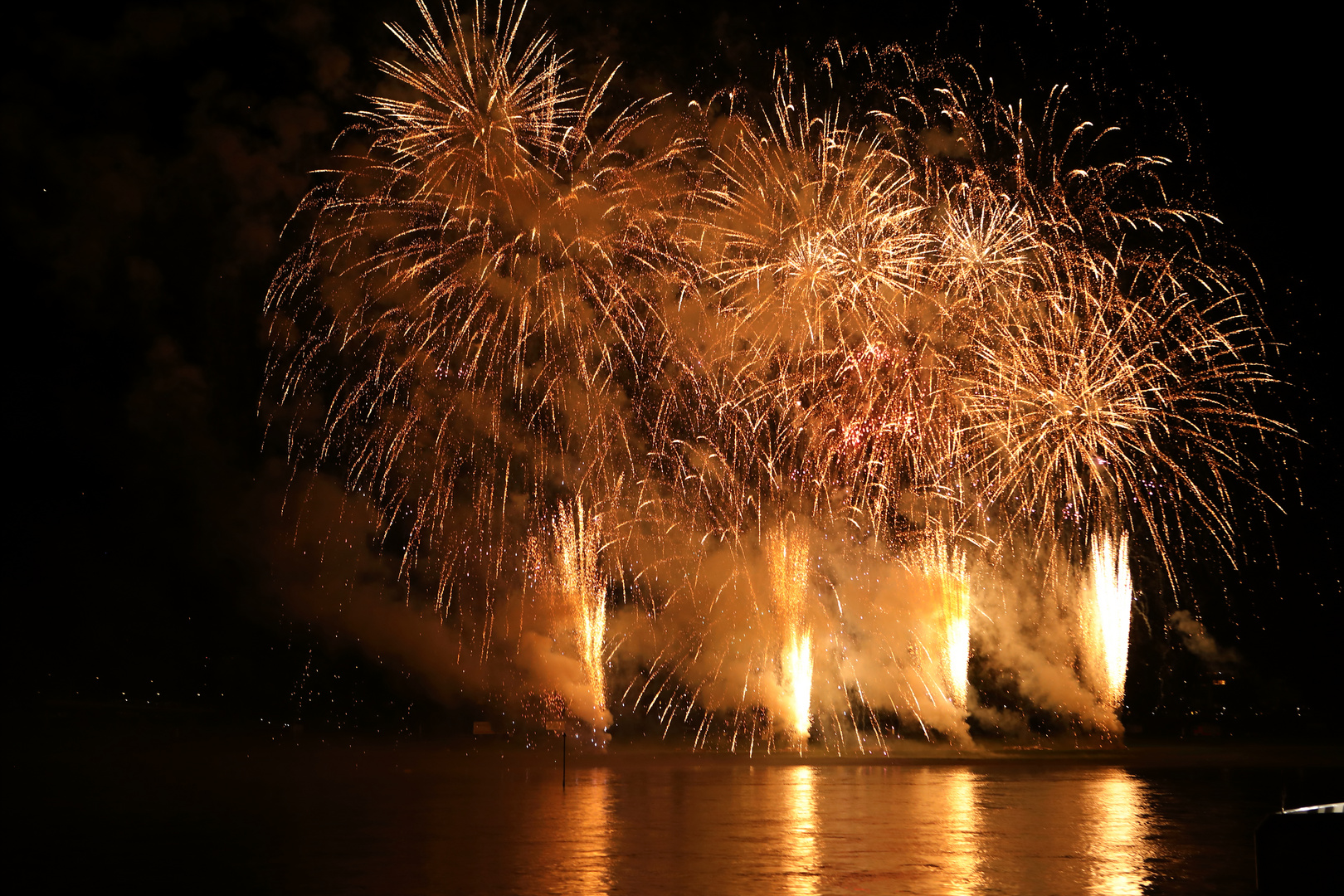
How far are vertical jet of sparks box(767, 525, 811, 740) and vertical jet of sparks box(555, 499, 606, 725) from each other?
462 centimetres

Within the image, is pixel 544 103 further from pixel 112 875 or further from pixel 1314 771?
pixel 1314 771

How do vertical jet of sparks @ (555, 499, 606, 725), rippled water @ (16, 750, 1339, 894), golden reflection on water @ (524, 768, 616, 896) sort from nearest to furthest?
1. golden reflection on water @ (524, 768, 616, 896)
2. rippled water @ (16, 750, 1339, 894)
3. vertical jet of sparks @ (555, 499, 606, 725)

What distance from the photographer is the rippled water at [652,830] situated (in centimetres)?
1173

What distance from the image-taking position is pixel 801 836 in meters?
14.9

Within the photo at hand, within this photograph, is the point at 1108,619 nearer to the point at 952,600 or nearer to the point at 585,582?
the point at 952,600

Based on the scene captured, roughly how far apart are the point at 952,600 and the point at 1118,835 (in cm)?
1457

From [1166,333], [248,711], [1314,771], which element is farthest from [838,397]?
[248,711]

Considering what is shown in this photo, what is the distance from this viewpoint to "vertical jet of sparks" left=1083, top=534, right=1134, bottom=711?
103 feet

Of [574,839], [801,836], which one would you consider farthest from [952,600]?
[574,839]

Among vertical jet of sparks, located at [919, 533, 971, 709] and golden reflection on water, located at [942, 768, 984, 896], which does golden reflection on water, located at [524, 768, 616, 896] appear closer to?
golden reflection on water, located at [942, 768, 984, 896]

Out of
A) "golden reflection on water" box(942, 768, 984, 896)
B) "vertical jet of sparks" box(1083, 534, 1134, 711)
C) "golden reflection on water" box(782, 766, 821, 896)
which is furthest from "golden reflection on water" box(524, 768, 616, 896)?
"vertical jet of sparks" box(1083, 534, 1134, 711)

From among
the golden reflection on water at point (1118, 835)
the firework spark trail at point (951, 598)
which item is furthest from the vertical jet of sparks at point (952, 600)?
the golden reflection on water at point (1118, 835)

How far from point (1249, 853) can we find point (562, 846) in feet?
27.8

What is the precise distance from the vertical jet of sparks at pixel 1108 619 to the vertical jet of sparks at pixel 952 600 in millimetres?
4191
